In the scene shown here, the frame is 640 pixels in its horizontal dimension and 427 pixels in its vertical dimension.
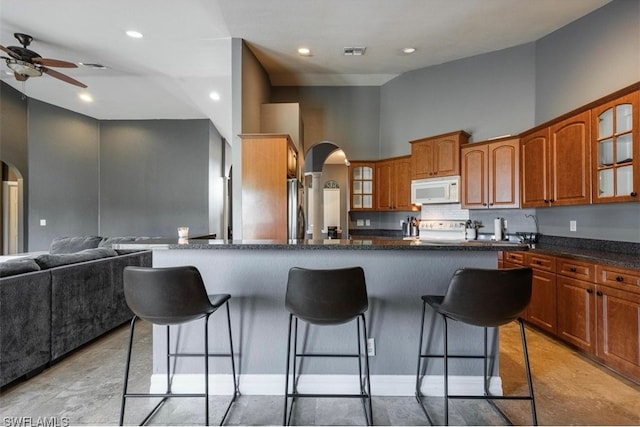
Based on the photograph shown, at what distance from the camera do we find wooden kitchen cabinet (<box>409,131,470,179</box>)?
438 centimetres

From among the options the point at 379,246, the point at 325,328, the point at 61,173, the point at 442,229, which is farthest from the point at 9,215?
the point at 442,229

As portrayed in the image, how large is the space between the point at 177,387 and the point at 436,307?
6.11 ft

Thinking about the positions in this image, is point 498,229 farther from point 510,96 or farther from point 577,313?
point 510,96

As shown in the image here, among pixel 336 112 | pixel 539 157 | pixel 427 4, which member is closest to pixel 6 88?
pixel 336 112

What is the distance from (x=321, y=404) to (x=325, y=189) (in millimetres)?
7620

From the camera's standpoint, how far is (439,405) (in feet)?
6.67

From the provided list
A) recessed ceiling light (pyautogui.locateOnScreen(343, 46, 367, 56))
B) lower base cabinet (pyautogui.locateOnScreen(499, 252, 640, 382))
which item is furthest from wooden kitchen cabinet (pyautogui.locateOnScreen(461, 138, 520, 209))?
recessed ceiling light (pyautogui.locateOnScreen(343, 46, 367, 56))

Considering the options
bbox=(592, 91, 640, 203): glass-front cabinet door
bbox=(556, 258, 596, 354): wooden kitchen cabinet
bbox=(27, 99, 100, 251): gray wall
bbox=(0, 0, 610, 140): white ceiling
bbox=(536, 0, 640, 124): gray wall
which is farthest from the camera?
bbox=(27, 99, 100, 251): gray wall

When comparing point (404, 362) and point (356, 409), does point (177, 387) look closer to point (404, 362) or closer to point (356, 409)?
point (356, 409)

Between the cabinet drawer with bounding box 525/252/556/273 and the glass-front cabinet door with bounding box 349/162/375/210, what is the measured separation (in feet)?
8.25

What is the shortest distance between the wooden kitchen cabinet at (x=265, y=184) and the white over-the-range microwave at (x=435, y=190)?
2.20m

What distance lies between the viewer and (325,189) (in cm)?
938

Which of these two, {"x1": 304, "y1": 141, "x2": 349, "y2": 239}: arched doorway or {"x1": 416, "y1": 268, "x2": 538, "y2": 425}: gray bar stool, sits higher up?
{"x1": 304, "y1": 141, "x2": 349, "y2": 239}: arched doorway

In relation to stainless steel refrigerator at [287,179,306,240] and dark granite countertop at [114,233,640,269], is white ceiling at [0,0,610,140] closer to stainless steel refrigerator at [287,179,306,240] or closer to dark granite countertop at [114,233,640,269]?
stainless steel refrigerator at [287,179,306,240]
